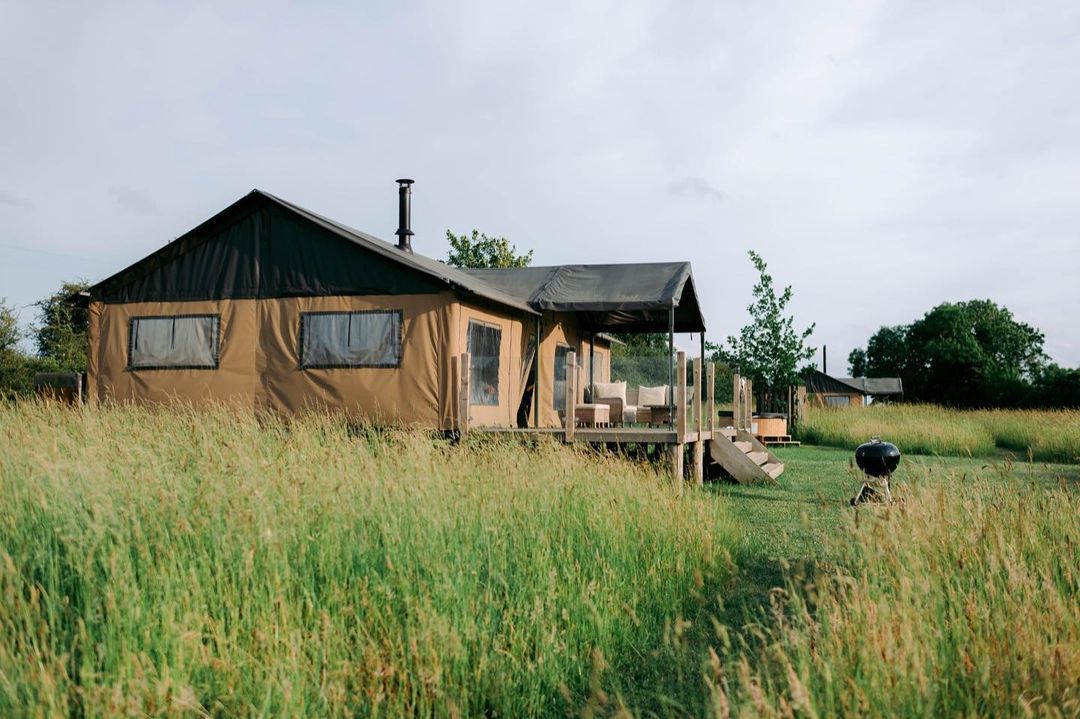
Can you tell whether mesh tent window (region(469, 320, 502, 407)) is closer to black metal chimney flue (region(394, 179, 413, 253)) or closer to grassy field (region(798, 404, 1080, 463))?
black metal chimney flue (region(394, 179, 413, 253))

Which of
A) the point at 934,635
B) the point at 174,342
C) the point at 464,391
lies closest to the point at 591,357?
the point at 464,391

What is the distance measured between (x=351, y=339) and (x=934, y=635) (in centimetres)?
991

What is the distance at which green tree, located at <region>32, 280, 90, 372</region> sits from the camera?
26.7 metres

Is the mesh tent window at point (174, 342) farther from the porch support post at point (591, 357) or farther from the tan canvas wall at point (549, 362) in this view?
the porch support post at point (591, 357)

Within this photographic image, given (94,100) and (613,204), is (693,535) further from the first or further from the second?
(94,100)

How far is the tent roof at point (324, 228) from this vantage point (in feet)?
38.1

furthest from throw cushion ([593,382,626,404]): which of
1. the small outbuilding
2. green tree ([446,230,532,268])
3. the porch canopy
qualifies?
the small outbuilding

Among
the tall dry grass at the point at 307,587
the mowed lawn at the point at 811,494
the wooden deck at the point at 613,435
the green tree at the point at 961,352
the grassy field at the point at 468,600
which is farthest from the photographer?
the green tree at the point at 961,352

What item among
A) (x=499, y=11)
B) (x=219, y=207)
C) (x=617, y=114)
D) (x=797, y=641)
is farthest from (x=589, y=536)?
(x=219, y=207)

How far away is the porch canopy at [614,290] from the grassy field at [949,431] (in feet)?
24.0

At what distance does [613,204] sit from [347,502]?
27.3 feet

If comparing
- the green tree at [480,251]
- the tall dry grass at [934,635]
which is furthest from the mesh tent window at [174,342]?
the green tree at [480,251]

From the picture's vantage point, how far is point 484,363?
12.7 metres

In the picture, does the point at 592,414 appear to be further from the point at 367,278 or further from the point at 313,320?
the point at 313,320
